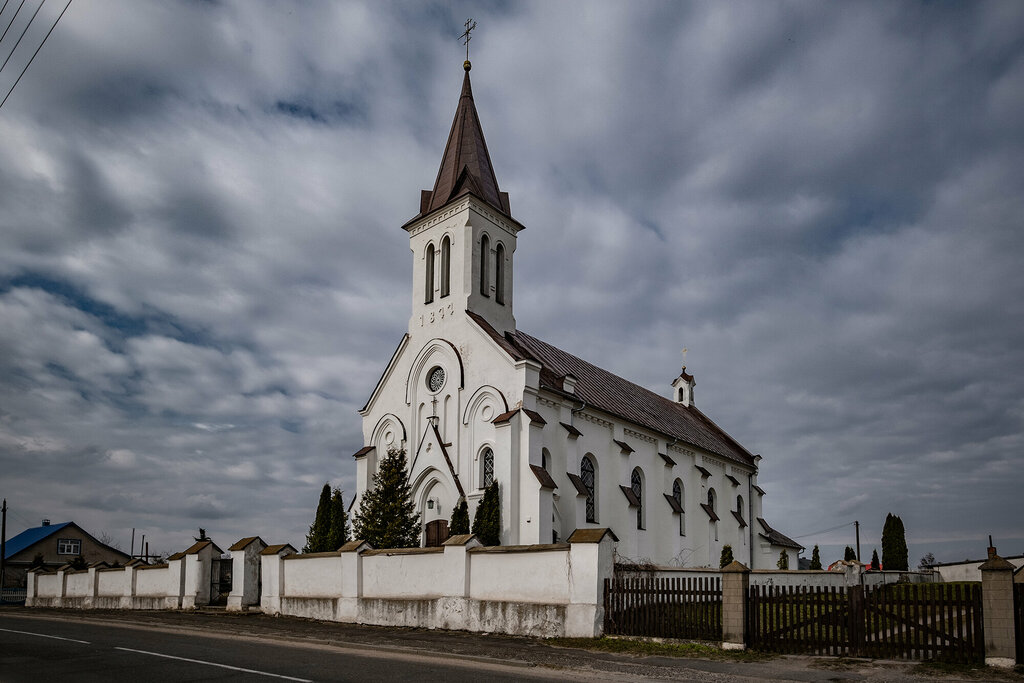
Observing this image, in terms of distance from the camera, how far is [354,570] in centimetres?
2203

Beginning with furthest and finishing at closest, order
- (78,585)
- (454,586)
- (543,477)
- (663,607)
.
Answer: (78,585)
(543,477)
(454,586)
(663,607)

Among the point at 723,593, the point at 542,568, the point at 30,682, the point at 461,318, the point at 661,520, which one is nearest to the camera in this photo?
the point at 30,682

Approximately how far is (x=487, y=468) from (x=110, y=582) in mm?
16159

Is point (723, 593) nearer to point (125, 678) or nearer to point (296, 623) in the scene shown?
point (125, 678)

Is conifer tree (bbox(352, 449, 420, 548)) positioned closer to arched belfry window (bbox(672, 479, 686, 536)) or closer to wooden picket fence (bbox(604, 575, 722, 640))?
wooden picket fence (bbox(604, 575, 722, 640))

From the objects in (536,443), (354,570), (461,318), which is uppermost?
(461,318)

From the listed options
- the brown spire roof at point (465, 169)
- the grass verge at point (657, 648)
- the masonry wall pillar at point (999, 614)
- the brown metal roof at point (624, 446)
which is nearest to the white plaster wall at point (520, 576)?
the grass verge at point (657, 648)

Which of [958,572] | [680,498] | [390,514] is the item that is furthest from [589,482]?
[958,572]

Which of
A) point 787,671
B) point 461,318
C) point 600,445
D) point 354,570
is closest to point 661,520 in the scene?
point 600,445

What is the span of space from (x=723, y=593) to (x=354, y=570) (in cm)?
1094

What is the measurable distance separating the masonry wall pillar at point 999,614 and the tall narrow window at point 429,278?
867 inches

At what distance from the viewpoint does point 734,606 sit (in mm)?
15328

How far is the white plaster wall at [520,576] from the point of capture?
688 inches

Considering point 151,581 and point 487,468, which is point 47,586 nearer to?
point 151,581
